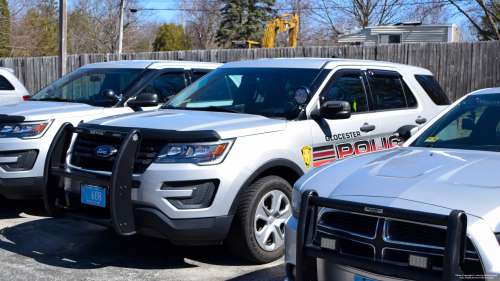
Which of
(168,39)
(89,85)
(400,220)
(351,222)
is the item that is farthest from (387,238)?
(168,39)

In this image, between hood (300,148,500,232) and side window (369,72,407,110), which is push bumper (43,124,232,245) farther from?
side window (369,72,407,110)

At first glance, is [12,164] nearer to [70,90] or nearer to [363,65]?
[70,90]

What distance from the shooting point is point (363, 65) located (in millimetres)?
5699

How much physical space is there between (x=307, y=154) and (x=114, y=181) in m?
1.86

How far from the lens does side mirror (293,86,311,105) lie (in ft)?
15.4

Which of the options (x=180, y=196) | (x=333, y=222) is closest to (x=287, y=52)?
(x=180, y=196)

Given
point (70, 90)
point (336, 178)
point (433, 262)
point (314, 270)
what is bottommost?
point (314, 270)

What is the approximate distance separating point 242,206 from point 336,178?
1217mm

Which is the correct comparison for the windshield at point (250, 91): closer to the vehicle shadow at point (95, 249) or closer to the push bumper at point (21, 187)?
the vehicle shadow at point (95, 249)

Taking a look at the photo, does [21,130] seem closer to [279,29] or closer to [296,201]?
[296,201]

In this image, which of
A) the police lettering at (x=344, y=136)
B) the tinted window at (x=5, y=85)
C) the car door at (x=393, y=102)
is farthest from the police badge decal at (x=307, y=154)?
the tinted window at (x=5, y=85)

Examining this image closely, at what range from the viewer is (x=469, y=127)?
13.1 feet

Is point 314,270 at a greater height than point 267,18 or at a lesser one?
lesser

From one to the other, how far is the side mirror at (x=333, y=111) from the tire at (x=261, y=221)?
76 cm
